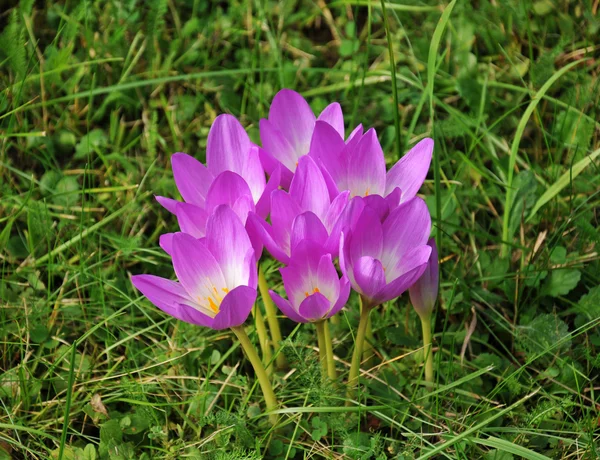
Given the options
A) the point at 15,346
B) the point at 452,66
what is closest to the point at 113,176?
the point at 15,346

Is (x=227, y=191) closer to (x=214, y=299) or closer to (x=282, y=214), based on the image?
(x=282, y=214)

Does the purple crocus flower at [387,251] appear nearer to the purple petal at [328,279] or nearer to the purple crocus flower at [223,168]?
the purple petal at [328,279]

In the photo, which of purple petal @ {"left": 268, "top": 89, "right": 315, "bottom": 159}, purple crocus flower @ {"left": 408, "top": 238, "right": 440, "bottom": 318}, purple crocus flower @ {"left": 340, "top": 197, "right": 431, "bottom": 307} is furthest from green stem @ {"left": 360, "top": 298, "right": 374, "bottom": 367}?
purple petal @ {"left": 268, "top": 89, "right": 315, "bottom": 159}

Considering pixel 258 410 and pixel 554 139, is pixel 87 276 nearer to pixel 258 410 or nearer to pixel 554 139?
pixel 258 410

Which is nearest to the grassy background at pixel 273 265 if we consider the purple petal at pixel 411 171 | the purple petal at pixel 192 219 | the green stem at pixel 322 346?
the green stem at pixel 322 346

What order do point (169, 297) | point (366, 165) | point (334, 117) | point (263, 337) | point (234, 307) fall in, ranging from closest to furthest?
1. point (234, 307)
2. point (169, 297)
3. point (366, 165)
4. point (334, 117)
5. point (263, 337)

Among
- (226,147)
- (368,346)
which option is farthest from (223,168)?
(368,346)

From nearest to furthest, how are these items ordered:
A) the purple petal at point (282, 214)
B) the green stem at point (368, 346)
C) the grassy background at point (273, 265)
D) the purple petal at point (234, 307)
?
the purple petal at point (234, 307)
the purple petal at point (282, 214)
the grassy background at point (273, 265)
the green stem at point (368, 346)
